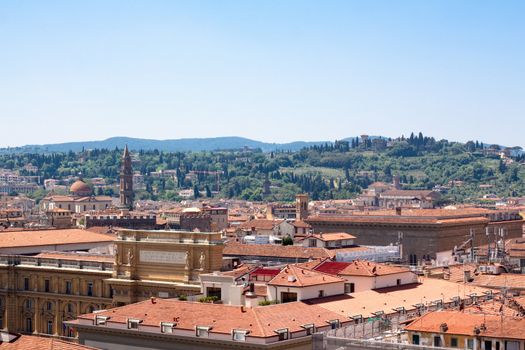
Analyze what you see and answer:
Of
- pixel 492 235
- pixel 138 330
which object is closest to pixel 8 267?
pixel 138 330

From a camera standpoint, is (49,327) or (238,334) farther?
(49,327)

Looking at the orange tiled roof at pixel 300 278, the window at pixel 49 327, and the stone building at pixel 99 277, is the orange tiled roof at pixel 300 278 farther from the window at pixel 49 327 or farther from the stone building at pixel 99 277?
the window at pixel 49 327

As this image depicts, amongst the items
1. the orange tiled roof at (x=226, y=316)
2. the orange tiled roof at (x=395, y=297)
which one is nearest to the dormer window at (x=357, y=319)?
the orange tiled roof at (x=226, y=316)

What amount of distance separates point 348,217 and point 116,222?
158 ft

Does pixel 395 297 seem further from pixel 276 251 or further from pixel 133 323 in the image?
pixel 276 251

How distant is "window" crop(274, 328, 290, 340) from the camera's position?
42.8m

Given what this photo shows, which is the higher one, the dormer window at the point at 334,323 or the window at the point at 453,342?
the window at the point at 453,342

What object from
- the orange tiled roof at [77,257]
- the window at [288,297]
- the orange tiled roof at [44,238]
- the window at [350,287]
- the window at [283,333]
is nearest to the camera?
the window at [283,333]

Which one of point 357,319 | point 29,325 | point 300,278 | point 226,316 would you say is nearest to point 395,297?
point 300,278

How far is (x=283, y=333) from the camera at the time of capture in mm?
43031

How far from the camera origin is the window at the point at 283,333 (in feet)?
140

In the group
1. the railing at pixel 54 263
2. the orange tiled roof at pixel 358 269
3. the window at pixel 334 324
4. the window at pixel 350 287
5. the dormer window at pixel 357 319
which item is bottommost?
the railing at pixel 54 263

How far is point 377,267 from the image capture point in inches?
2356

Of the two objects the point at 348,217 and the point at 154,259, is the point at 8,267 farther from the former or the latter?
the point at 348,217
